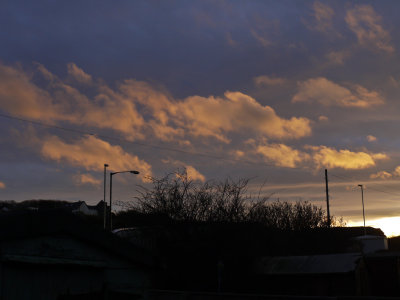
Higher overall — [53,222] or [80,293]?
[53,222]

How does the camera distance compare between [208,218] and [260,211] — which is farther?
[260,211]

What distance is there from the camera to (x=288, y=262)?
19.8 m

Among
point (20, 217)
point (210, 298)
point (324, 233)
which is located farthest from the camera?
point (324, 233)

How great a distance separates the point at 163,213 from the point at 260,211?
21.4 feet

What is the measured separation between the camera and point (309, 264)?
19.2 m

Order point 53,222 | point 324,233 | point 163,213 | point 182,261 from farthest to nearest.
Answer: point 324,233 → point 163,213 → point 182,261 → point 53,222

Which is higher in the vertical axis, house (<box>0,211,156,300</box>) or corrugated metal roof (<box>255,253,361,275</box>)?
house (<box>0,211,156,300</box>)

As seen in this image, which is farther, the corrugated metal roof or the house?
the corrugated metal roof

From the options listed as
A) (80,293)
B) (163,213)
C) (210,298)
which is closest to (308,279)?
(163,213)

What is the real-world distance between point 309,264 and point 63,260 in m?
12.0

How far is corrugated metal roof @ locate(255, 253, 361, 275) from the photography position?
18391 millimetres

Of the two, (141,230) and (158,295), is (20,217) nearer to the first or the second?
(158,295)

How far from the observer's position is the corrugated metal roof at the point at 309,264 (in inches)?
724

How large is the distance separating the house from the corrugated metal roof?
28.5 ft
